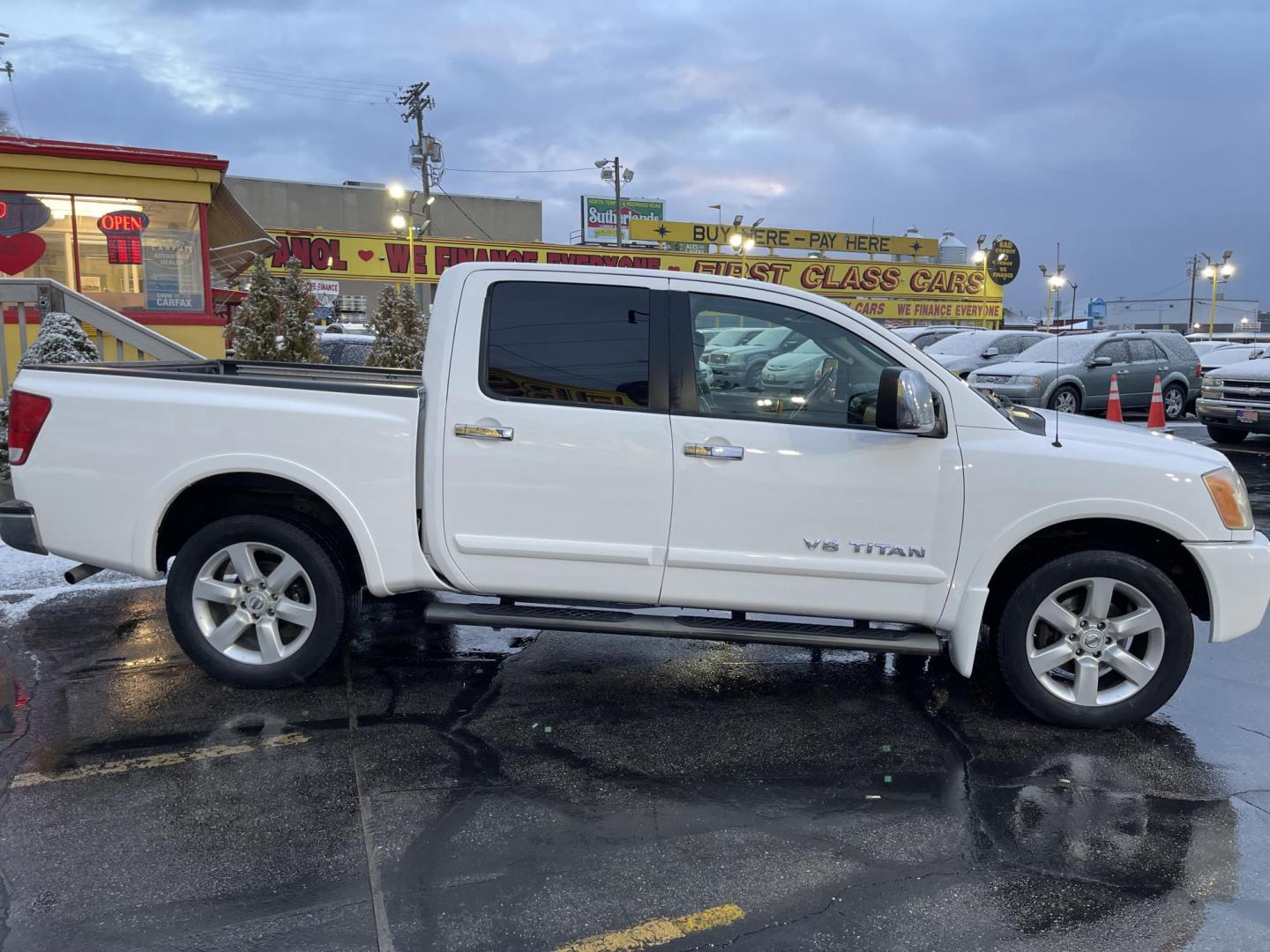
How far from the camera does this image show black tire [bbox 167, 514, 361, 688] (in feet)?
14.3

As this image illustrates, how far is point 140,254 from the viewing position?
12070 mm

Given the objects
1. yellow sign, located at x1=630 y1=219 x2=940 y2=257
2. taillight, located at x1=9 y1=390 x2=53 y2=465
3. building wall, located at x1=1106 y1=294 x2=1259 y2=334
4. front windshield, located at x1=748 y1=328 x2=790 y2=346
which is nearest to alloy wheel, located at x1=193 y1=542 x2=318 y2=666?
taillight, located at x1=9 y1=390 x2=53 y2=465

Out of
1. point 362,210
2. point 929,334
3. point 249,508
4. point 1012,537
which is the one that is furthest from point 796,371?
point 362,210

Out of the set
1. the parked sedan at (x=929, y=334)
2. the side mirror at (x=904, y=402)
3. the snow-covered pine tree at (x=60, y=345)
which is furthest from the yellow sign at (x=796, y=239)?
the side mirror at (x=904, y=402)

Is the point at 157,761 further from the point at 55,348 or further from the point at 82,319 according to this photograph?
the point at 82,319

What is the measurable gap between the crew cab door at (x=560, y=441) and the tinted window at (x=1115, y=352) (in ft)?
48.2

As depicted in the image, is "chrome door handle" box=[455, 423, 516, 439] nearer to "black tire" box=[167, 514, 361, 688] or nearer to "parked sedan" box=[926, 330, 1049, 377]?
"black tire" box=[167, 514, 361, 688]

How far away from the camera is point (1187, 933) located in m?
2.89

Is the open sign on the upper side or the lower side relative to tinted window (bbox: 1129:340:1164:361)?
upper

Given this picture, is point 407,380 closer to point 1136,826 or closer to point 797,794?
point 797,794

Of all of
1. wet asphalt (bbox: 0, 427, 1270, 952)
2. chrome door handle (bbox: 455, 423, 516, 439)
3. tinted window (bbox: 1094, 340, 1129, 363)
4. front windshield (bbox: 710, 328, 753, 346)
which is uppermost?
→ tinted window (bbox: 1094, 340, 1129, 363)

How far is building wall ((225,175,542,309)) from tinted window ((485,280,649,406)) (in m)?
45.5

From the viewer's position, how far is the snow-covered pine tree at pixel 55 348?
7.72 metres

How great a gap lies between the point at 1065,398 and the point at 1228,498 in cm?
1309
